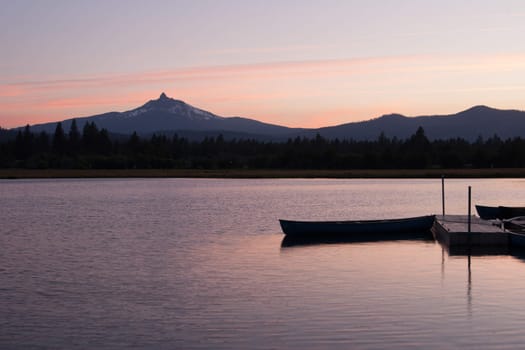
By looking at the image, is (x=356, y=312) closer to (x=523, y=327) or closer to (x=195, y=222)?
(x=523, y=327)

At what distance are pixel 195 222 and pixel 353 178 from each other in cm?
9026

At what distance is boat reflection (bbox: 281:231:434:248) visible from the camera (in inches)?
1494

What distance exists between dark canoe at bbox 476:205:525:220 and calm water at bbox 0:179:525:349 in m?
11.9

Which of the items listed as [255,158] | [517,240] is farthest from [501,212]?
[255,158]

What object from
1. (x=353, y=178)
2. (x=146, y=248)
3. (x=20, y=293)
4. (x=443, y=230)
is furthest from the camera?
(x=353, y=178)

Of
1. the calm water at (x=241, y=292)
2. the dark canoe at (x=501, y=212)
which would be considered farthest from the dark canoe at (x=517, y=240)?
the dark canoe at (x=501, y=212)

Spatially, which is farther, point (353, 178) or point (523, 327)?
point (353, 178)

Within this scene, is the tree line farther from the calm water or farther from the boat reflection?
the boat reflection

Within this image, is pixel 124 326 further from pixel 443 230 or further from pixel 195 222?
pixel 195 222

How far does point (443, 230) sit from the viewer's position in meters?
37.8

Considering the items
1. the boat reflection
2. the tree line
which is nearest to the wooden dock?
the boat reflection

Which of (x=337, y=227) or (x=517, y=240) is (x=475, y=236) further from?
(x=337, y=227)

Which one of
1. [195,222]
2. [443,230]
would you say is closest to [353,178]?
[195,222]

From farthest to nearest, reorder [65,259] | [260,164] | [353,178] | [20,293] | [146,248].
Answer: [260,164] < [353,178] < [146,248] < [65,259] < [20,293]
